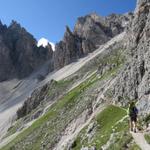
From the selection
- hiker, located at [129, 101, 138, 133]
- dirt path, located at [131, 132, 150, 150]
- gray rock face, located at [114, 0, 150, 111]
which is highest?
gray rock face, located at [114, 0, 150, 111]

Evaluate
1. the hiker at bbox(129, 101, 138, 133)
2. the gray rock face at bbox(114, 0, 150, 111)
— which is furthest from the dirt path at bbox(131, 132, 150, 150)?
the gray rock face at bbox(114, 0, 150, 111)

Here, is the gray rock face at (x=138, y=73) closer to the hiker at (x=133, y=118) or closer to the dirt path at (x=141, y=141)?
the hiker at (x=133, y=118)

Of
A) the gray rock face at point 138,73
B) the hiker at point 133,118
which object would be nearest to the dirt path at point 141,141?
the hiker at point 133,118

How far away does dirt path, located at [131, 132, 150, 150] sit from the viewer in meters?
36.5

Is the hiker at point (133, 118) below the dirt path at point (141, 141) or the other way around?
the other way around

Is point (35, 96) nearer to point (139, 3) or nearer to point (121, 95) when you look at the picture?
point (139, 3)

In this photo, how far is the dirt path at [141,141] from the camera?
36.5 meters

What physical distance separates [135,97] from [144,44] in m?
9.04

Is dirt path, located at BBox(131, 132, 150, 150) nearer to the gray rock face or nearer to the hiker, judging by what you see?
the hiker

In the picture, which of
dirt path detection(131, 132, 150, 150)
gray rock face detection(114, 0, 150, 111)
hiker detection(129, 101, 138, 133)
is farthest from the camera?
gray rock face detection(114, 0, 150, 111)

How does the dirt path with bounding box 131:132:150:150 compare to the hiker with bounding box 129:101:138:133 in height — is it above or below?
below

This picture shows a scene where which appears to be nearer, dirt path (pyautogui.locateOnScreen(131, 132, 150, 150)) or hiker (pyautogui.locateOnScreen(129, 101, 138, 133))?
dirt path (pyautogui.locateOnScreen(131, 132, 150, 150))

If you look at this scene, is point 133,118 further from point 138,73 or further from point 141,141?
point 138,73

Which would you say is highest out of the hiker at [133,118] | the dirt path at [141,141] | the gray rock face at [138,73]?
the gray rock face at [138,73]
